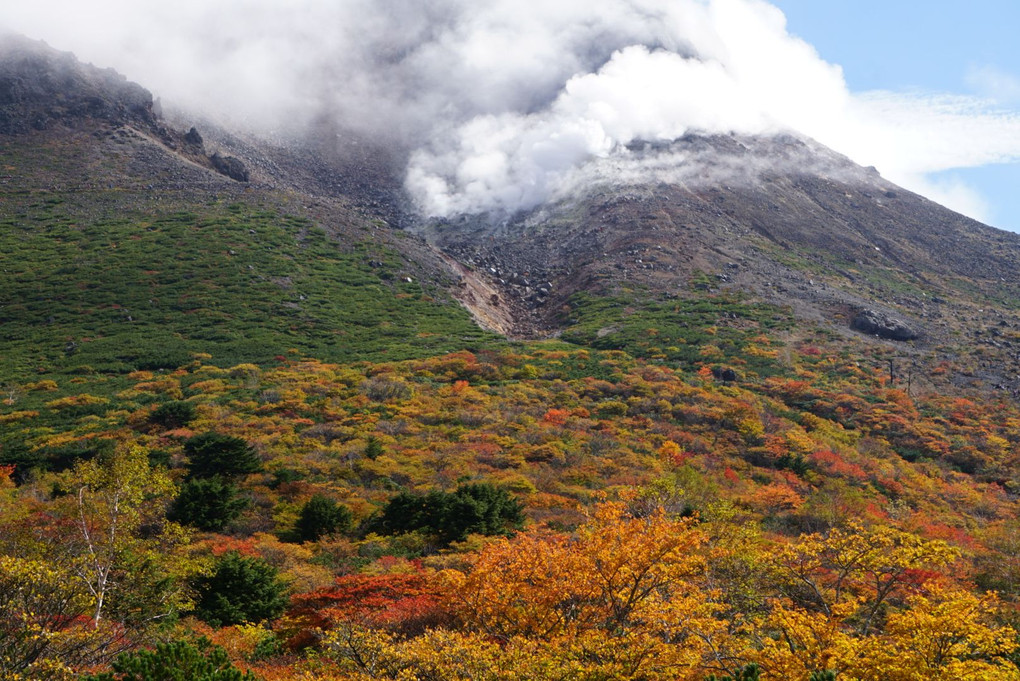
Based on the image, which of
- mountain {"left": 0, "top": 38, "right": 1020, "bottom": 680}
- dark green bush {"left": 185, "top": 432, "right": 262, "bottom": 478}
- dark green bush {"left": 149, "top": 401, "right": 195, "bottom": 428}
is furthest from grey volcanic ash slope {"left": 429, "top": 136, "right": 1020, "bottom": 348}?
dark green bush {"left": 185, "top": 432, "right": 262, "bottom": 478}

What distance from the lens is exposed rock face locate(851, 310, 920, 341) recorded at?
58.7m

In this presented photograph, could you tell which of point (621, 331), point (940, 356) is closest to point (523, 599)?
point (621, 331)

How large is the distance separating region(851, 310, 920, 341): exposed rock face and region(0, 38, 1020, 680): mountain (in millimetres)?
→ 386

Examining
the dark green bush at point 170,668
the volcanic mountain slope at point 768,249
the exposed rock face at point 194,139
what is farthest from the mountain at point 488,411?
the volcanic mountain slope at point 768,249

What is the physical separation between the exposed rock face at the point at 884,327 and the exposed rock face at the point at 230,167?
68.6 m

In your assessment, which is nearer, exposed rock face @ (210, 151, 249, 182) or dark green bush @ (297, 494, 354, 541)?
dark green bush @ (297, 494, 354, 541)

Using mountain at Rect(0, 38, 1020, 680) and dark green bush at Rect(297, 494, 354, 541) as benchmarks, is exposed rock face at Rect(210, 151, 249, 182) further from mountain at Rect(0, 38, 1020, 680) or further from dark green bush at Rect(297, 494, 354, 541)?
dark green bush at Rect(297, 494, 354, 541)

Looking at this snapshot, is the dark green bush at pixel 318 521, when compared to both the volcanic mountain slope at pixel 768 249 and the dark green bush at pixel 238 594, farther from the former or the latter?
the volcanic mountain slope at pixel 768 249

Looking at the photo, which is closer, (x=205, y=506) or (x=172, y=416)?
(x=205, y=506)

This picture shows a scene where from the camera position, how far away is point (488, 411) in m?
40.2

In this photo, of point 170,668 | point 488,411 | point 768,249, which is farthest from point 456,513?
point 768,249

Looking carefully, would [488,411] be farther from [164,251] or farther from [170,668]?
[164,251]

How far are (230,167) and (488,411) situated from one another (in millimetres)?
57728

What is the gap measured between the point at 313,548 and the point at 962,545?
2402 centimetres
